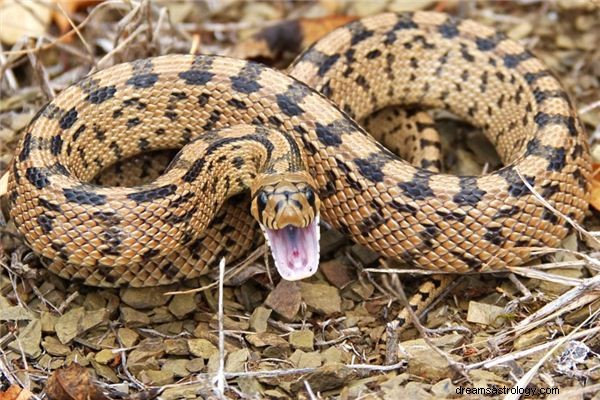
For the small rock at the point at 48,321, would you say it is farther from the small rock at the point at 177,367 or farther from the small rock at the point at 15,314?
the small rock at the point at 177,367

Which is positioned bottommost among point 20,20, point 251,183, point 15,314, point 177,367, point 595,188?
point 177,367

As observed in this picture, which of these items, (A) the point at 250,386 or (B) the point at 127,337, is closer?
(A) the point at 250,386

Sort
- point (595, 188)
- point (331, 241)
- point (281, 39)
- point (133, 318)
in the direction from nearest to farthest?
1. point (133, 318)
2. point (331, 241)
3. point (595, 188)
4. point (281, 39)

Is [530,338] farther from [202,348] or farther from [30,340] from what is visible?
[30,340]

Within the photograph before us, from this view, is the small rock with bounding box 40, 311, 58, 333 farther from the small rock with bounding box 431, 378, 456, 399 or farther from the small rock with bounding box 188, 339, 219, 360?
the small rock with bounding box 431, 378, 456, 399

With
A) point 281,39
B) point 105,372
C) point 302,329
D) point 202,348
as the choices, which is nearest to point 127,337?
point 105,372

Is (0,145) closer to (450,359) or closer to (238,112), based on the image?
(238,112)

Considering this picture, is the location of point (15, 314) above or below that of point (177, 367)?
above

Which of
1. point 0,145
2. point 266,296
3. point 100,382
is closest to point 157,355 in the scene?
point 100,382

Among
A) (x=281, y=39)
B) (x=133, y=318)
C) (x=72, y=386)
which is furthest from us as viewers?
(x=281, y=39)
